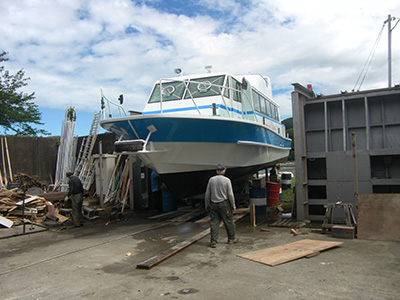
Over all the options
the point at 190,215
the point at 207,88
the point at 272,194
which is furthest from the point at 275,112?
the point at 190,215

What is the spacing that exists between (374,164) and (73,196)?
6815 millimetres

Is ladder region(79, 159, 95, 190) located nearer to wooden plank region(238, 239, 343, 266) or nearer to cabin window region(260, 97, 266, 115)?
cabin window region(260, 97, 266, 115)

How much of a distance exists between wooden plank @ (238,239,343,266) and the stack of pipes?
32.2ft

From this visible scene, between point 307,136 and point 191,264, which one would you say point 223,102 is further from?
point 191,264

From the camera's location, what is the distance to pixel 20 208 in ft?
26.9

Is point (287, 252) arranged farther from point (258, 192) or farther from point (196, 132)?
point (258, 192)

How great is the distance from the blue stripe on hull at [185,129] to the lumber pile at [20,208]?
3.10m

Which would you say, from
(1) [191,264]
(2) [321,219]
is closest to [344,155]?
(2) [321,219]

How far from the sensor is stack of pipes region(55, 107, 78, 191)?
1277 cm

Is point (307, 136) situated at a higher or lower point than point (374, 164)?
higher

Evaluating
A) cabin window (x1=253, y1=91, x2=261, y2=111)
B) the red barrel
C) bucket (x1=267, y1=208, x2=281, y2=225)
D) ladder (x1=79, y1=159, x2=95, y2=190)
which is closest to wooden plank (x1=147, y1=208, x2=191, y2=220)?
bucket (x1=267, y1=208, x2=281, y2=225)

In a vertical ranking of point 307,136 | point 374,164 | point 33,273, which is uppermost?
point 307,136

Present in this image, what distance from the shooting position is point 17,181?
1127cm

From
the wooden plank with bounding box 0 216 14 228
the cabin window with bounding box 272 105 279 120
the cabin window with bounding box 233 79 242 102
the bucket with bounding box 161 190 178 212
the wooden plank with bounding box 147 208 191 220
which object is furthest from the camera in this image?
the cabin window with bounding box 272 105 279 120
